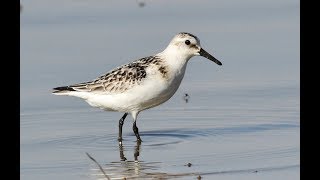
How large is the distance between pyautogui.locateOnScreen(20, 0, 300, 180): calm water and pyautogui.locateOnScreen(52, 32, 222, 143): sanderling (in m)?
0.33

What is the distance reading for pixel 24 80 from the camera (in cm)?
1373

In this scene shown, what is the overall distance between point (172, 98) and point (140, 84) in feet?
5.07

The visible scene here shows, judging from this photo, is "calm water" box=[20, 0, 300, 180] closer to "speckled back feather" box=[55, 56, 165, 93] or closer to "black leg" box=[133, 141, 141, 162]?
"black leg" box=[133, 141, 141, 162]

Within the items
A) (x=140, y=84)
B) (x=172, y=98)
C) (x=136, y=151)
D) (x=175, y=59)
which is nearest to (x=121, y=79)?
(x=140, y=84)

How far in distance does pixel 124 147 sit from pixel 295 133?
1.82m

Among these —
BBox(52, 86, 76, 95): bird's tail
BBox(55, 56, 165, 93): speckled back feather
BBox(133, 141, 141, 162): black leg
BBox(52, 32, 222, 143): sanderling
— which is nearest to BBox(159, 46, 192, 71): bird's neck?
BBox(52, 32, 222, 143): sanderling

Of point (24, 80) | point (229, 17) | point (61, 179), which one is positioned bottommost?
point (61, 179)

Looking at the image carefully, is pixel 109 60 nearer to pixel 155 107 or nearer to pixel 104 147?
pixel 155 107

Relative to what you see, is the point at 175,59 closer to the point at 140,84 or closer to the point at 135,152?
the point at 140,84

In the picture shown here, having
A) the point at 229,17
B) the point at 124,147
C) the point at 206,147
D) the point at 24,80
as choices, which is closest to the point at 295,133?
the point at 206,147

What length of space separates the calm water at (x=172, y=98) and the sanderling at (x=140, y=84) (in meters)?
0.33

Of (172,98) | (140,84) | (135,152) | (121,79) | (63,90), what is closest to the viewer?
(135,152)

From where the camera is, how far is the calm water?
1060 centimetres

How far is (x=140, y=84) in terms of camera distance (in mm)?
11852
